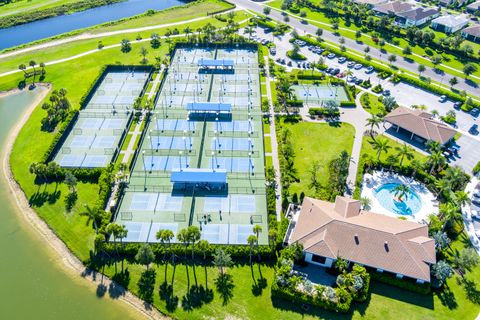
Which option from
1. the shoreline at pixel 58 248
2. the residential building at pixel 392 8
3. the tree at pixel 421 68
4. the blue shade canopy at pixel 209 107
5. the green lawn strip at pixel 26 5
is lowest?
the shoreline at pixel 58 248

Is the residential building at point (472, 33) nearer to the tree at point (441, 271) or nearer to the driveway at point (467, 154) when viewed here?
the driveway at point (467, 154)

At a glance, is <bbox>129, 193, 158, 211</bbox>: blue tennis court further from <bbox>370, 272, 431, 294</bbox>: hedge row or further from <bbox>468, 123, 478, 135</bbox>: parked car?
<bbox>468, 123, 478, 135</bbox>: parked car

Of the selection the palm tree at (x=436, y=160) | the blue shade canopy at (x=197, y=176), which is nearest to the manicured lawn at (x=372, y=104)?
the palm tree at (x=436, y=160)

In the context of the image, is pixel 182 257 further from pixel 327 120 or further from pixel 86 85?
pixel 86 85

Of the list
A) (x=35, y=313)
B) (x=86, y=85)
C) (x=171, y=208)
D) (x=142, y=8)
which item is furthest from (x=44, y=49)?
(x=35, y=313)

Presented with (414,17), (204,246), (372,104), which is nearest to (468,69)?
(372,104)

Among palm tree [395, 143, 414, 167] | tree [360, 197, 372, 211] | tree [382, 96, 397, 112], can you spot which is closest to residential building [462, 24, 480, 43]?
tree [382, 96, 397, 112]
